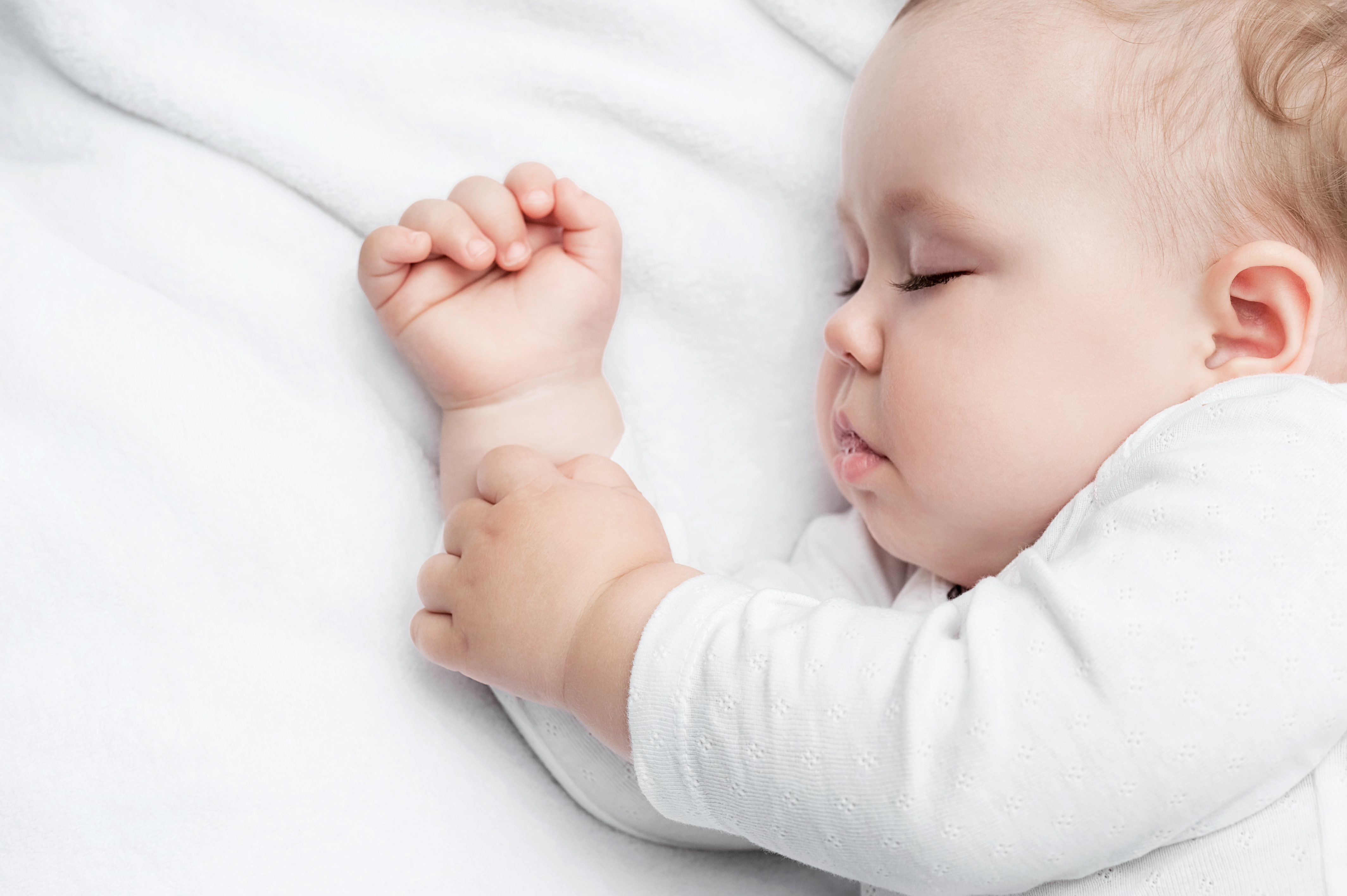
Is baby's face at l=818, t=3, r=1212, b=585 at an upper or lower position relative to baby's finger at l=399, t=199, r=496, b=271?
upper

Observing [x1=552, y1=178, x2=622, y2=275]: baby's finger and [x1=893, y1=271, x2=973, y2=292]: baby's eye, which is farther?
[x1=552, y1=178, x2=622, y2=275]: baby's finger

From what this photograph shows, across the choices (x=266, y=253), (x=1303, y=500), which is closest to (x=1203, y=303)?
(x=1303, y=500)

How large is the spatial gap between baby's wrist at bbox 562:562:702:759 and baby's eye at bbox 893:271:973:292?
333mm

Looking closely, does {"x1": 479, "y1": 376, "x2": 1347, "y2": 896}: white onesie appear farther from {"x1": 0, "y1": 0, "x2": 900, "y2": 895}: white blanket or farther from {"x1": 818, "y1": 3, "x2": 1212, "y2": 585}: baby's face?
{"x1": 0, "y1": 0, "x2": 900, "y2": 895}: white blanket

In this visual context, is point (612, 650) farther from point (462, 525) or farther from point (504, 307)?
point (504, 307)

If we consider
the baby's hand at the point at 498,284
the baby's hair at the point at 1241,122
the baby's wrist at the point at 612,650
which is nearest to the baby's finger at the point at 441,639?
the baby's wrist at the point at 612,650

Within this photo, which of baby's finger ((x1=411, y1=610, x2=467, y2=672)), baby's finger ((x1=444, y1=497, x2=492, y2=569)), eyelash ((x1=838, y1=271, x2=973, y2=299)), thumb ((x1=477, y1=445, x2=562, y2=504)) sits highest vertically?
eyelash ((x1=838, y1=271, x2=973, y2=299))

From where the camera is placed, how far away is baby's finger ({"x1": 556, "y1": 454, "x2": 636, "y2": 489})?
107 centimetres

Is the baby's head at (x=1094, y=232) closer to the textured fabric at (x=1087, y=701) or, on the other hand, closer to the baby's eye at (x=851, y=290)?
the textured fabric at (x=1087, y=701)

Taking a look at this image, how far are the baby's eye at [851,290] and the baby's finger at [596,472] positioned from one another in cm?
33

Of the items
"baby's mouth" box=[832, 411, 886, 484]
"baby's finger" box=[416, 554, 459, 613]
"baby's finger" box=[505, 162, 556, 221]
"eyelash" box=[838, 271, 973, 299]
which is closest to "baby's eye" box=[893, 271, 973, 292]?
"eyelash" box=[838, 271, 973, 299]

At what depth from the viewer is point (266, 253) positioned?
1.11 meters

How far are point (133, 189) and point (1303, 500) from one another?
3.54 feet

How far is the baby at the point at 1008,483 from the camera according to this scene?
77 centimetres
